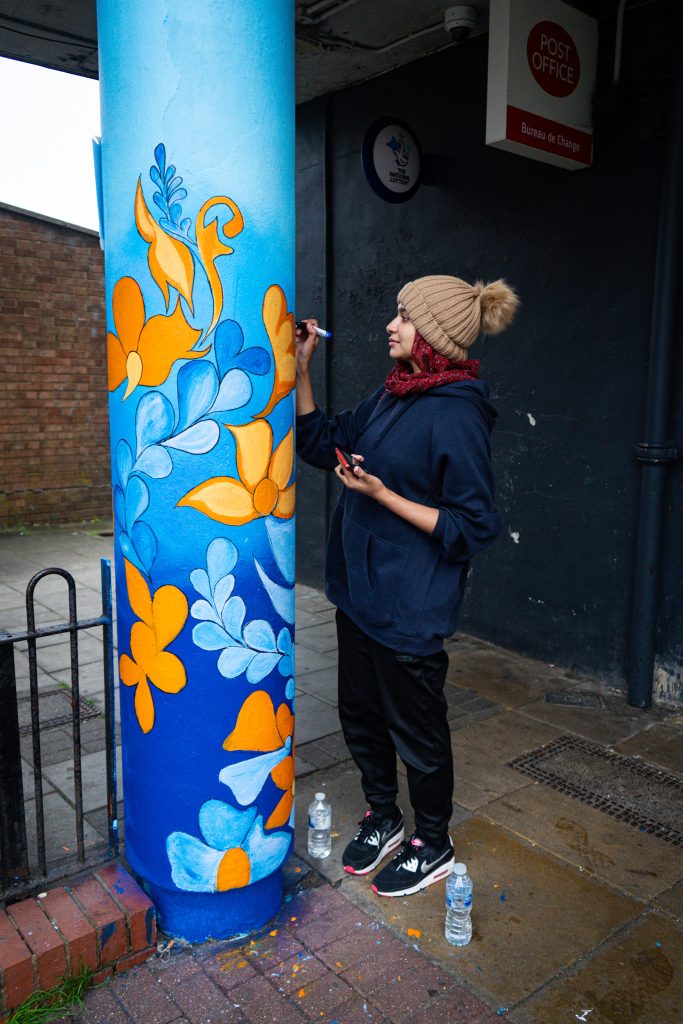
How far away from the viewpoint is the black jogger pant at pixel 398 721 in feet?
9.11

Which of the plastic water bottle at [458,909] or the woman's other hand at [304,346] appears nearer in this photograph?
the plastic water bottle at [458,909]

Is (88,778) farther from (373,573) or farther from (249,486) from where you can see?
(249,486)

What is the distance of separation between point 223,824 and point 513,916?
3.59 ft

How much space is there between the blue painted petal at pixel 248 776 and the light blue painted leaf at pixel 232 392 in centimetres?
112

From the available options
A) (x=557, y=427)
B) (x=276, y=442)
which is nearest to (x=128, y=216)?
(x=276, y=442)

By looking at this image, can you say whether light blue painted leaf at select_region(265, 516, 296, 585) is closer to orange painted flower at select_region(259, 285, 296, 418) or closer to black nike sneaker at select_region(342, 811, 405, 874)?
orange painted flower at select_region(259, 285, 296, 418)

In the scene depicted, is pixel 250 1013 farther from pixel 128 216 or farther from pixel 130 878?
pixel 128 216

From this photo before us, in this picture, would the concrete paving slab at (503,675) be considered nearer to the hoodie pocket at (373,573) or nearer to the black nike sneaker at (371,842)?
the black nike sneaker at (371,842)

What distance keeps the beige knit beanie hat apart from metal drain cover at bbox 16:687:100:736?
2.82m

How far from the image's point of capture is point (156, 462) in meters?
2.40

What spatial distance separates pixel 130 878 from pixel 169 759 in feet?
1.81

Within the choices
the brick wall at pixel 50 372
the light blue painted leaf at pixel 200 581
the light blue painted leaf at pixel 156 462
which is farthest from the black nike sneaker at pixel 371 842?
the brick wall at pixel 50 372

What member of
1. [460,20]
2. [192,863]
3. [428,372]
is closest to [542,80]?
[460,20]

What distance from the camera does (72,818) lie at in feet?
11.2
